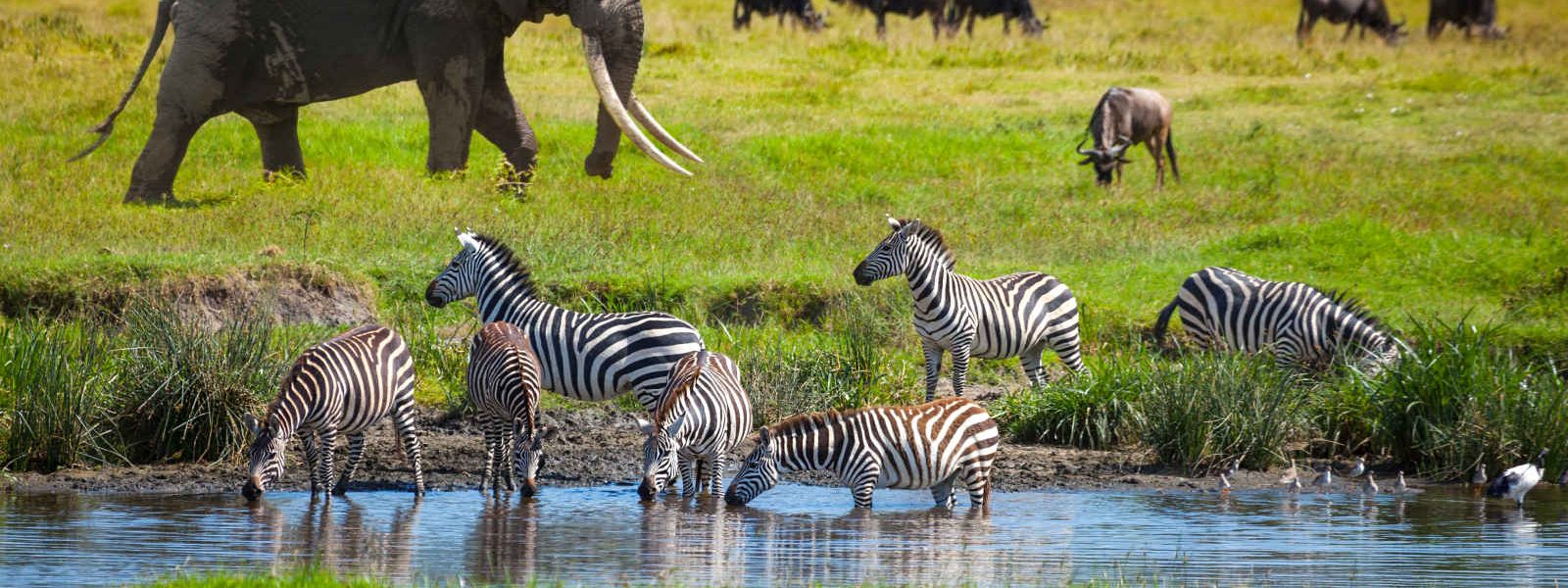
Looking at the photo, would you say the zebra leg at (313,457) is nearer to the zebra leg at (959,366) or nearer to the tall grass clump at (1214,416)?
the zebra leg at (959,366)

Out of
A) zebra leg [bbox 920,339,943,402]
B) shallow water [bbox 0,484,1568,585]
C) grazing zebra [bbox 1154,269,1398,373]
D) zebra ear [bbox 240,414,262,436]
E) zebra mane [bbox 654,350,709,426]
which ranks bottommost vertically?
shallow water [bbox 0,484,1568,585]

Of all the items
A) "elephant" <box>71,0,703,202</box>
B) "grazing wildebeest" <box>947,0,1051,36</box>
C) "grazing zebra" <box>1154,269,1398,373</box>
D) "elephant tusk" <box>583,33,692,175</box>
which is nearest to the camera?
"grazing zebra" <box>1154,269,1398,373</box>

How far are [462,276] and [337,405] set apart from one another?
83.5 inches

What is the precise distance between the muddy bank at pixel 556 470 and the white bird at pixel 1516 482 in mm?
1297

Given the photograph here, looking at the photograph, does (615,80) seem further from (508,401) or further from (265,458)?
(265,458)

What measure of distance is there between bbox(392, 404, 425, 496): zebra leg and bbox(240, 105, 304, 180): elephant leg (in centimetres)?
937

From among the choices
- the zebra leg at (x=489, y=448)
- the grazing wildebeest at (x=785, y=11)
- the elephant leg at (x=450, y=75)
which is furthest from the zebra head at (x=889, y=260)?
the grazing wildebeest at (x=785, y=11)

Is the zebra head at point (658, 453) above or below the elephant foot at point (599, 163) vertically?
below

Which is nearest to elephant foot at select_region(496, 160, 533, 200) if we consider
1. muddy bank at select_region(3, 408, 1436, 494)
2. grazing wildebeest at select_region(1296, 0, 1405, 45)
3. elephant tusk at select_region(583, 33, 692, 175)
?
elephant tusk at select_region(583, 33, 692, 175)

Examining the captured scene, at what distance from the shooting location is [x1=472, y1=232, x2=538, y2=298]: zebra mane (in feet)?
41.4

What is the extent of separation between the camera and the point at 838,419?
437 inches

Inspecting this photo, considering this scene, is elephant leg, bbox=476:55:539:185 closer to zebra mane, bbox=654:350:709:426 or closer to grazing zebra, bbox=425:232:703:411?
grazing zebra, bbox=425:232:703:411

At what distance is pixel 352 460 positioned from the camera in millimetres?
11484

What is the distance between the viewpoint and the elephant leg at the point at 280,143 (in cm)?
2019
